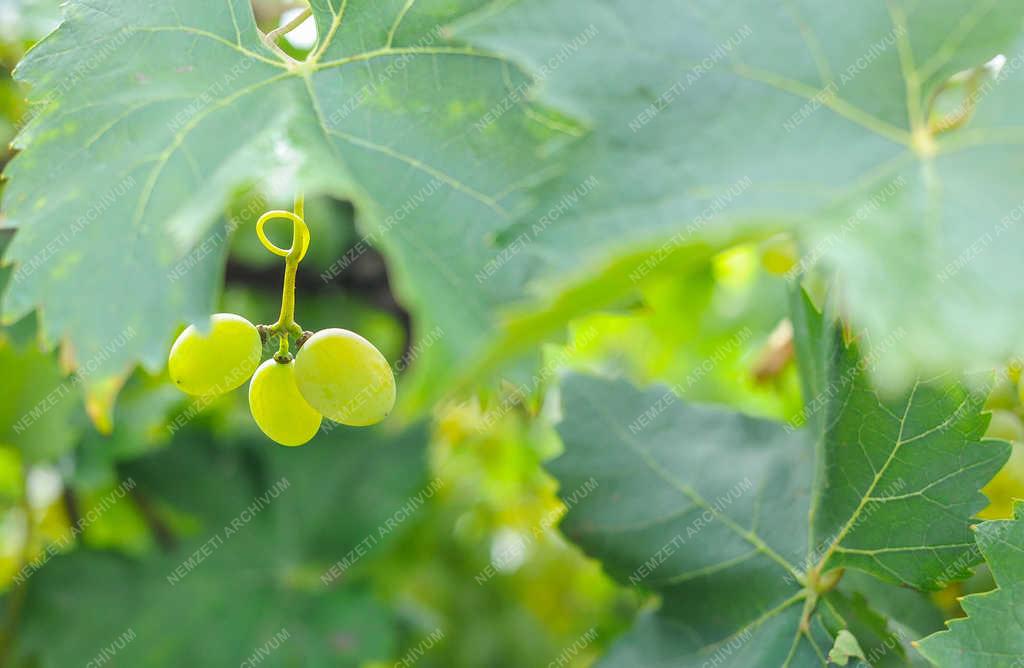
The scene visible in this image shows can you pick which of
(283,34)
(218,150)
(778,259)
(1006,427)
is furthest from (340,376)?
(778,259)

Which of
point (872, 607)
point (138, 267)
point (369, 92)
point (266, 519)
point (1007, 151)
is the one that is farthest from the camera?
point (266, 519)

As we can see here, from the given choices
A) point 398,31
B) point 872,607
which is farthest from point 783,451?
point 398,31

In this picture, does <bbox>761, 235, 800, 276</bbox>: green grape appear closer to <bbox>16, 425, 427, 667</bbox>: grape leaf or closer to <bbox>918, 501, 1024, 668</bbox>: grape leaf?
<bbox>16, 425, 427, 667</bbox>: grape leaf

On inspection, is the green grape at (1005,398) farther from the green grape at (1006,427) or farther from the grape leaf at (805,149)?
the grape leaf at (805,149)

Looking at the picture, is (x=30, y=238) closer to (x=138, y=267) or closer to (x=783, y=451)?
(x=138, y=267)

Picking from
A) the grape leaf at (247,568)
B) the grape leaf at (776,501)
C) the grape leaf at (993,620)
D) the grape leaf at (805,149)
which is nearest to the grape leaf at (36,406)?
the grape leaf at (247,568)

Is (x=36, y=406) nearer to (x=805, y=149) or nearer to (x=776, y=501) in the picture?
(x=776, y=501)
